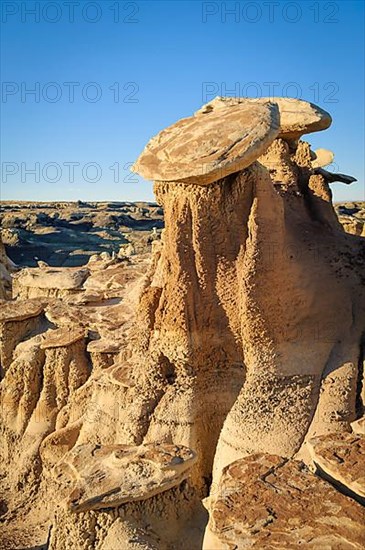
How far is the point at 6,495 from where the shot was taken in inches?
243

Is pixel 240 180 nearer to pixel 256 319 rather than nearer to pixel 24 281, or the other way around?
pixel 256 319

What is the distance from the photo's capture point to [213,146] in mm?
3742

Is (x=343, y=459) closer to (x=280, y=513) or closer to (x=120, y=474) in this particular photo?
(x=280, y=513)

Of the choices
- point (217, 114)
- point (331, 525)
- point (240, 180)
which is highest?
point (217, 114)

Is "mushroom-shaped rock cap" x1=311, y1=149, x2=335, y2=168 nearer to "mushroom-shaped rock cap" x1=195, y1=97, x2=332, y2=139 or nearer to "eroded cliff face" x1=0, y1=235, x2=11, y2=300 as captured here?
"mushroom-shaped rock cap" x1=195, y1=97, x2=332, y2=139

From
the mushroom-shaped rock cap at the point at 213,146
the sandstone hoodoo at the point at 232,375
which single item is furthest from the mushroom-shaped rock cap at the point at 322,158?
the mushroom-shaped rock cap at the point at 213,146

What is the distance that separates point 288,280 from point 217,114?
4.25ft

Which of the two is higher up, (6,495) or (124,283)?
(124,283)

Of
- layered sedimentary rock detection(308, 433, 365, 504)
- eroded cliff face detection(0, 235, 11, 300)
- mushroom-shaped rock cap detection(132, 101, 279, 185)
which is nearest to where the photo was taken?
layered sedimentary rock detection(308, 433, 365, 504)

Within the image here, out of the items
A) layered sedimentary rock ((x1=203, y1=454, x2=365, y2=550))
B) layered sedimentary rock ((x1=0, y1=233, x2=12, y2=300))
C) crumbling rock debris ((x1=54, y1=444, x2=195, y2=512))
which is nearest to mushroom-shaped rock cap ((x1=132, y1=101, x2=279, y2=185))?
crumbling rock debris ((x1=54, y1=444, x2=195, y2=512))

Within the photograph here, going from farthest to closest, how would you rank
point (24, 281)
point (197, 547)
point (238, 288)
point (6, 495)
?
1. point (24, 281)
2. point (6, 495)
3. point (238, 288)
4. point (197, 547)

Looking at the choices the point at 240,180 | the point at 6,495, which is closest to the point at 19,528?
the point at 6,495

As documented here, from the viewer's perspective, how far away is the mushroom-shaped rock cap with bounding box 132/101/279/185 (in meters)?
3.63

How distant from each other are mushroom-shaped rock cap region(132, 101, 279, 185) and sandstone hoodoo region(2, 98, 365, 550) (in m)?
0.01
